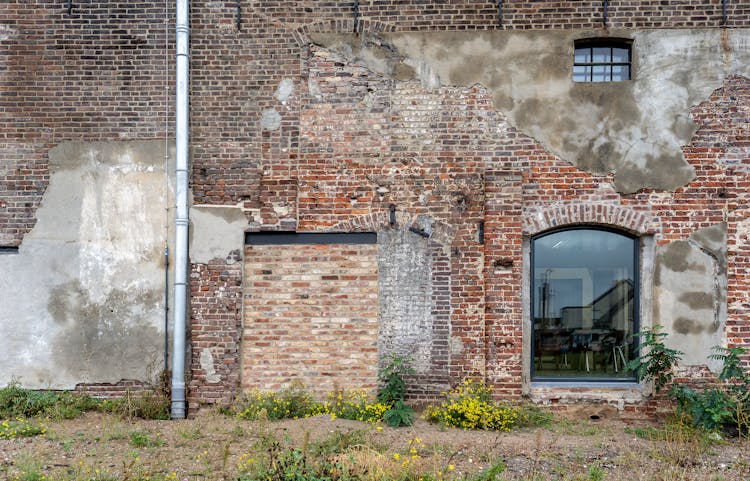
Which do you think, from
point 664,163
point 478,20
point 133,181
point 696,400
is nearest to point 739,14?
point 664,163

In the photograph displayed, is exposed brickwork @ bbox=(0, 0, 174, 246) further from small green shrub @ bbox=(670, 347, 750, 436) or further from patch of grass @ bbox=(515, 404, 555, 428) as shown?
small green shrub @ bbox=(670, 347, 750, 436)

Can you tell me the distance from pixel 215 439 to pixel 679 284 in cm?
588

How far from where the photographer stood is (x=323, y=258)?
7.42m

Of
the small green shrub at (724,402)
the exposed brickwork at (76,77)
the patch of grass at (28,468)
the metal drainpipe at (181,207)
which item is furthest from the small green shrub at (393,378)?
the exposed brickwork at (76,77)

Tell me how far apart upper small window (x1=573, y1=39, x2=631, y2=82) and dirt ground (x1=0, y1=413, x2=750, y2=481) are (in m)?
4.42

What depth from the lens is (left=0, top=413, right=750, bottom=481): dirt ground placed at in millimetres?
5141

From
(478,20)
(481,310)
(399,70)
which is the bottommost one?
(481,310)

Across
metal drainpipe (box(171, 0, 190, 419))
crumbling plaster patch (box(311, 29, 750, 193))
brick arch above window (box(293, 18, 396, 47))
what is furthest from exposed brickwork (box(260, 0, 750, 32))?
metal drainpipe (box(171, 0, 190, 419))

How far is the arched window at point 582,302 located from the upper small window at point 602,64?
2.01 m

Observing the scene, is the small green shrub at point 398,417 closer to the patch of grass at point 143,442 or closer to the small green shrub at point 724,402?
the patch of grass at point 143,442

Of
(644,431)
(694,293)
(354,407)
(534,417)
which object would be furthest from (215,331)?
(694,293)

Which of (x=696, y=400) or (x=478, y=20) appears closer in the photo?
(x=696, y=400)

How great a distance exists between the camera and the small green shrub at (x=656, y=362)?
6.73 metres

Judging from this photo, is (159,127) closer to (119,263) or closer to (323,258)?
(119,263)
